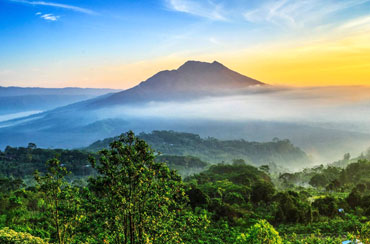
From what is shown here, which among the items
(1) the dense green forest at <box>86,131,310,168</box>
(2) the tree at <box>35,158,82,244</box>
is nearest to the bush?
(2) the tree at <box>35,158,82,244</box>

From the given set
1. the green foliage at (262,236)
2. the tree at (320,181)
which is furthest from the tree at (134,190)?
the tree at (320,181)

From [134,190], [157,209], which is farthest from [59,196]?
[157,209]

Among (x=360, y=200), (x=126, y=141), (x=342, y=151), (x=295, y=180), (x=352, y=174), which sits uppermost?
(x=126, y=141)

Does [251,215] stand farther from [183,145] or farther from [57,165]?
[183,145]

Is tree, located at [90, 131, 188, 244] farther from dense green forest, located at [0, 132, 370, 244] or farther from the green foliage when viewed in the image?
the green foliage

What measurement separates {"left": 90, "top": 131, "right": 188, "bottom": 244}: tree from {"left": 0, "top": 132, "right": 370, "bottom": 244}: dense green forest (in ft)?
0.08

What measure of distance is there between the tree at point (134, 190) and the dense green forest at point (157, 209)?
0.08 ft

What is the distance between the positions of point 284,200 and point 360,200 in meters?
6.72

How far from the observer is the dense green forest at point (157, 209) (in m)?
6.52

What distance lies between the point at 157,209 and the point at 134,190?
87 centimetres

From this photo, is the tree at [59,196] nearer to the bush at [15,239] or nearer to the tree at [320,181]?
the bush at [15,239]

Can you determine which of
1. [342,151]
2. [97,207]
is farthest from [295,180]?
[342,151]

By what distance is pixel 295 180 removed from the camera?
50.3 meters

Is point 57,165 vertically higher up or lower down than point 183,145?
higher up
